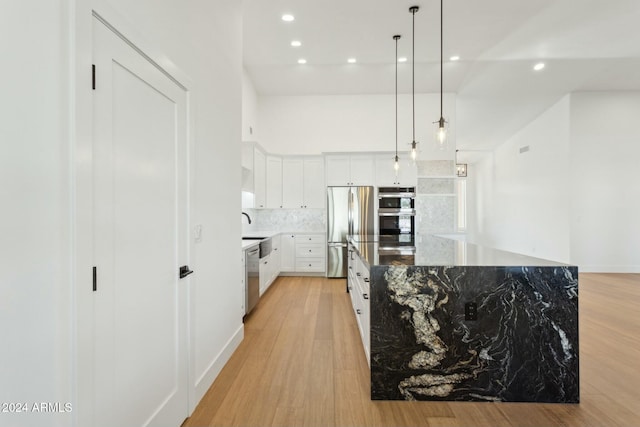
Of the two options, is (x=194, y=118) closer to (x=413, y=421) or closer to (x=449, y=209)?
(x=413, y=421)

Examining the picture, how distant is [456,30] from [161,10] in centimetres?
392

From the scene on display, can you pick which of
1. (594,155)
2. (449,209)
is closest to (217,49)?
(449,209)

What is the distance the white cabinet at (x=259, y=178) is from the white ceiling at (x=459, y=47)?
1.45 meters

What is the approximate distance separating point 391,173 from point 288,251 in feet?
8.07

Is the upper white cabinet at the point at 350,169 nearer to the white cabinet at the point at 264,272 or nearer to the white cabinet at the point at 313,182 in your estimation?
the white cabinet at the point at 313,182

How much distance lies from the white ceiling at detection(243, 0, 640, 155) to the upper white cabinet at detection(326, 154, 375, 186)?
4.60 feet

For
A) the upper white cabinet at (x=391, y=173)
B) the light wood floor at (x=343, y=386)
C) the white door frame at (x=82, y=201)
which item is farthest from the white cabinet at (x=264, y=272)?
the white door frame at (x=82, y=201)

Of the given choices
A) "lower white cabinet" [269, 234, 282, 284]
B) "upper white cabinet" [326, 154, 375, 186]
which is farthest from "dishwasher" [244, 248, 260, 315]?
"upper white cabinet" [326, 154, 375, 186]

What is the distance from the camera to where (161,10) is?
64.0 inches

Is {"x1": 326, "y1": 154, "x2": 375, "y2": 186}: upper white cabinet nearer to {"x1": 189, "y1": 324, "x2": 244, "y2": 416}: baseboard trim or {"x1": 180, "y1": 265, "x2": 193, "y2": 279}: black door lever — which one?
{"x1": 189, "y1": 324, "x2": 244, "y2": 416}: baseboard trim

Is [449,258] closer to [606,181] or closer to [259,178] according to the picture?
[259,178]

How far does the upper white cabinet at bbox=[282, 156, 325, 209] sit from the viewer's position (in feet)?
19.5

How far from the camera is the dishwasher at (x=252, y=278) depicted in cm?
336

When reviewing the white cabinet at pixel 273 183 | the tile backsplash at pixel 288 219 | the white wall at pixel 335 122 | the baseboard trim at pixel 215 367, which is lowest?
the baseboard trim at pixel 215 367
